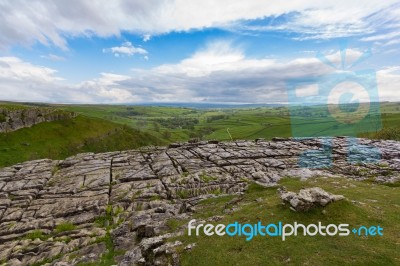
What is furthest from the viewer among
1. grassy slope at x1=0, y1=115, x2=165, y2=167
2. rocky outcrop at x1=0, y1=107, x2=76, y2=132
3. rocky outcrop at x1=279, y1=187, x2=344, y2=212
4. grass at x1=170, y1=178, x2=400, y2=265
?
rocky outcrop at x1=0, y1=107, x2=76, y2=132

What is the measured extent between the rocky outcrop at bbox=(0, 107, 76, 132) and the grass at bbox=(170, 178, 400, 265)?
117 m

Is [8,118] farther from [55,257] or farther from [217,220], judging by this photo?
[217,220]

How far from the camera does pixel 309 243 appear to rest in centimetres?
2162

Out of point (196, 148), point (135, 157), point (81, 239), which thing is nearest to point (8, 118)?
point (135, 157)

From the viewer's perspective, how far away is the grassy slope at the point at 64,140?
10281 centimetres

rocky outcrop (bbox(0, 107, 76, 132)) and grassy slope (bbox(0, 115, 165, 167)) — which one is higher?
rocky outcrop (bbox(0, 107, 76, 132))

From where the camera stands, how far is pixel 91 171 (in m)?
64.9

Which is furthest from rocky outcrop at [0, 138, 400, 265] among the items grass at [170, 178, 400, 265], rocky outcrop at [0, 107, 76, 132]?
rocky outcrop at [0, 107, 76, 132]

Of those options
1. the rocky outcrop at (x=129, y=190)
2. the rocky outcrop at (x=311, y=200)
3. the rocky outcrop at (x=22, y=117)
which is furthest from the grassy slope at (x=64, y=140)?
the rocky outcrop at (x=311, y=200)

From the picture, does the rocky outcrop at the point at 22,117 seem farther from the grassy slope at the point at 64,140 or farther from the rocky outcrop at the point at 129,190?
the rocky outcrop at the point at 129,190

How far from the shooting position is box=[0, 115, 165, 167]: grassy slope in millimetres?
102812

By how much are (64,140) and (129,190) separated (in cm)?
9153

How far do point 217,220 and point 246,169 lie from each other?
32.9 metres

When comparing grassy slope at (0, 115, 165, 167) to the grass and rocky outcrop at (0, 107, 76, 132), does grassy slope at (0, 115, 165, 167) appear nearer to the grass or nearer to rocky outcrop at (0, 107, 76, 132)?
rocky outcrop at (0, 107, 76, 132)
